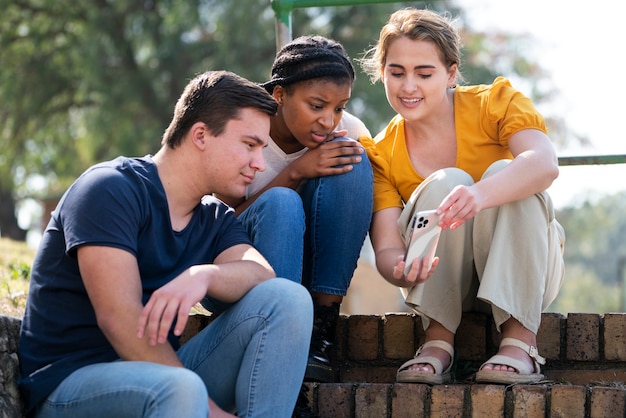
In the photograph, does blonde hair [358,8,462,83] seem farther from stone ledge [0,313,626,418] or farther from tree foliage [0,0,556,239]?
tree foliage [0,0,556,239]

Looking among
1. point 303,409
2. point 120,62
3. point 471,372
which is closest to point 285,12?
point 471,372

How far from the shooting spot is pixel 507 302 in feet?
9.49

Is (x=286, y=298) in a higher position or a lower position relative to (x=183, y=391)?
higher

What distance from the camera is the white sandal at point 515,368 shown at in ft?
A: 9.34

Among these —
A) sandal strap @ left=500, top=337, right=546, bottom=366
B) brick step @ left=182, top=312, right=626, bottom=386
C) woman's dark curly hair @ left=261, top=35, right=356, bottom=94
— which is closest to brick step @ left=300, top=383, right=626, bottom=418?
sandal strap @ left=500, top=337, right=546, bottom=366

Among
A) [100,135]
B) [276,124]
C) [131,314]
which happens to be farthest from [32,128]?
[131,314]

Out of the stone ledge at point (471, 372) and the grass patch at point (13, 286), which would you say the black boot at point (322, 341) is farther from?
the grass patch at point (13, 286)

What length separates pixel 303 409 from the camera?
2.79 meters

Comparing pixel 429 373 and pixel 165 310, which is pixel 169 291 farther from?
pixel 429 373

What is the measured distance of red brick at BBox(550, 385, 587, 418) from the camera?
277cm

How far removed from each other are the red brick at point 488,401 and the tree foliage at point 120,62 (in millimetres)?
10932

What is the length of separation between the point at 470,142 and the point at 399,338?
0.67 metres

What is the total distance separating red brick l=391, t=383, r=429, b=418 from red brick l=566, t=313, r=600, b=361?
22.4 inches

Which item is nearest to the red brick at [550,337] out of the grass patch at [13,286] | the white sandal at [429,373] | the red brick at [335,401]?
the white sandal at [429,373]
